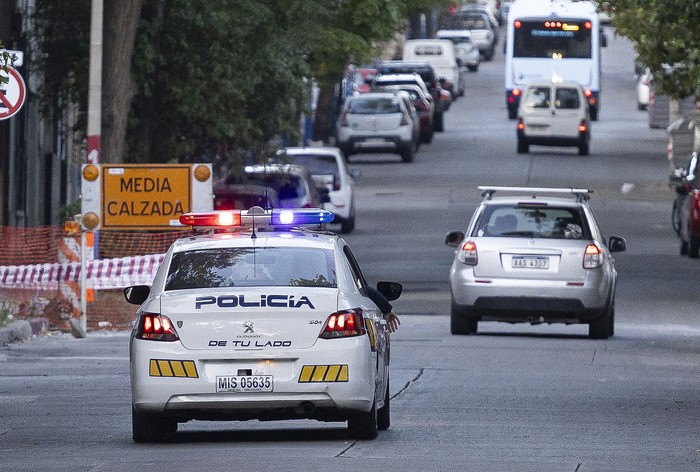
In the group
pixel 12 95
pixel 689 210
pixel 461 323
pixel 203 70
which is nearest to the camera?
pixel 12 95

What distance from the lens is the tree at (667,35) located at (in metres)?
21.8

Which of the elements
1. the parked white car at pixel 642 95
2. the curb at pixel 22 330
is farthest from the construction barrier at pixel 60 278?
the parked white car at pixel 642 95

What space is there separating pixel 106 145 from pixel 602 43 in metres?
42.6

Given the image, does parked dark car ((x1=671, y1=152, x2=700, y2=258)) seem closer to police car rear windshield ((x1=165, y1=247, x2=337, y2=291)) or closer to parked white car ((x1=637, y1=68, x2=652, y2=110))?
police car rear windshield ((x1=165, y1=247, x2=337, y2=291))

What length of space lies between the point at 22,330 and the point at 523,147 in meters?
35.8

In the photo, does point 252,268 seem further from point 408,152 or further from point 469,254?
point 408,152

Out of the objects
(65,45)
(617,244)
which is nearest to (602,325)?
(617,244)

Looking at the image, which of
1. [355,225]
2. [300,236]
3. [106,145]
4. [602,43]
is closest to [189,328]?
[300,236]

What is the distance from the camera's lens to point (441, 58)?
3159 inches

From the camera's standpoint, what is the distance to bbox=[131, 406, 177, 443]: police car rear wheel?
1189 centimetres

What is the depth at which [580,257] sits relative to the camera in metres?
20.6

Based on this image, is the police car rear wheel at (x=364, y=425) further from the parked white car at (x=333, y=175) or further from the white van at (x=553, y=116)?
the white van at (x=553, y=116)

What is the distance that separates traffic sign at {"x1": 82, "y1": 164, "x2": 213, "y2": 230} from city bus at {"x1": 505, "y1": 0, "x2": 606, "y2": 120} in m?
39.4

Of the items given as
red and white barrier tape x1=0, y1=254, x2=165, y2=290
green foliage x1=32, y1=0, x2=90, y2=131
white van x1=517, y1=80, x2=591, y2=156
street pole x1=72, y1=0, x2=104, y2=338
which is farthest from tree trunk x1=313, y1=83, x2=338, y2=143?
red and white barrier tape x1=0, y1=254, x2=165, y2=290
